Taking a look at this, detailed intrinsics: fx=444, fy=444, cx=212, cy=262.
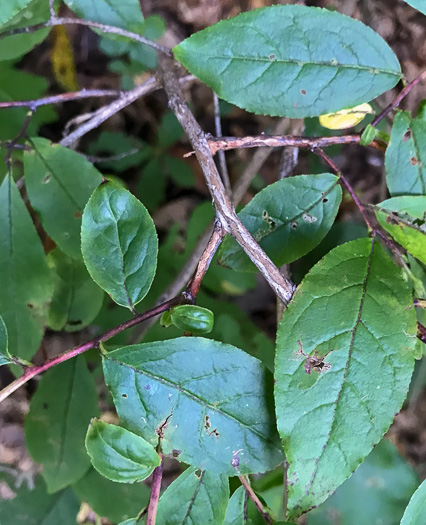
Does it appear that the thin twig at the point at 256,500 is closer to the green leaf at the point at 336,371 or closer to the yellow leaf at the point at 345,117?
the green leaf at the point at 336,371

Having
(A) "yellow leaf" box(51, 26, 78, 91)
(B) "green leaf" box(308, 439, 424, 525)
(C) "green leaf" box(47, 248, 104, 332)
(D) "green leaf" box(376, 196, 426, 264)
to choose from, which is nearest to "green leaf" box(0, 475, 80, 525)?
(C) "green leaf" box(47, 248, 104, 332)

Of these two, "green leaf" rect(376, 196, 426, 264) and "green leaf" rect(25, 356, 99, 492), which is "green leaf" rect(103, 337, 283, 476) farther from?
"green leaf" rect(25, 356, 99, 492)

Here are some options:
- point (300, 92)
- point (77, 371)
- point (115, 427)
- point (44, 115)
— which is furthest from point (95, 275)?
point (44, 115)

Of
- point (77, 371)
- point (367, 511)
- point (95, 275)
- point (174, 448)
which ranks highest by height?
point (95, 275)

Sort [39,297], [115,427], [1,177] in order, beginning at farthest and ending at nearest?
[1,177] < [39,297] < [115,427]

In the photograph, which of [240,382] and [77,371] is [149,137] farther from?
[240,382]

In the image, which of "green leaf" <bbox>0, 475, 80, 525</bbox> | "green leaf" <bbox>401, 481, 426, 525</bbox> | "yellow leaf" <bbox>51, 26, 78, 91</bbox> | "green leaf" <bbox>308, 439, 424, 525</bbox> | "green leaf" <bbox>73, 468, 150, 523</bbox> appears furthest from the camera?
"yellow leaf" <bbox>51, 26, 78, 91</bbox>

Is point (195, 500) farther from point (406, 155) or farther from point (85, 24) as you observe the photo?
point (85, 24)
